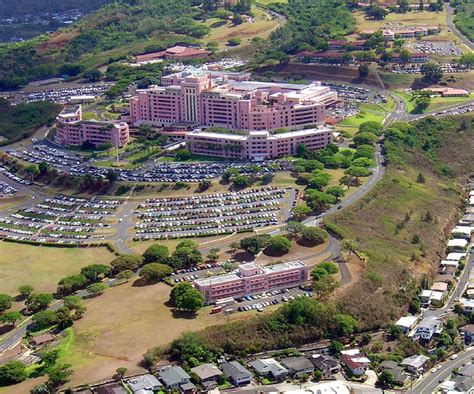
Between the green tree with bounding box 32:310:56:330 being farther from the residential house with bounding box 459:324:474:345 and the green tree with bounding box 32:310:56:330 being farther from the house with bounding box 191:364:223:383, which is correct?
the residential house with bounding box 459:324:474:345

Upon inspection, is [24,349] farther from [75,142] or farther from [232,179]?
[75,142]

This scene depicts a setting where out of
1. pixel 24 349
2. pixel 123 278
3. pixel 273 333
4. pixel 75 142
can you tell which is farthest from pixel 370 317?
pixel 75 142

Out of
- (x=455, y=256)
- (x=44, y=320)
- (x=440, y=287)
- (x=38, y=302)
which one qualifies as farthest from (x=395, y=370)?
(x=38, y=302)

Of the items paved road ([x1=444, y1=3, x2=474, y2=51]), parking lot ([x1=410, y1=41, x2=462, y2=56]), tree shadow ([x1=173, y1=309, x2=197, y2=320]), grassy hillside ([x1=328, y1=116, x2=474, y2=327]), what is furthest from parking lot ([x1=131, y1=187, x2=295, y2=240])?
paved road ([x1=444, y1=3, x2=474, y2=51])

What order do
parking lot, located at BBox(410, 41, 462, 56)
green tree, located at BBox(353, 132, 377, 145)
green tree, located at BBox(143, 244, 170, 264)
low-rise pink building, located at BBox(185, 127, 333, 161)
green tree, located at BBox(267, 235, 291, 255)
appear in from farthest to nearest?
parking lot, located at BBox(410, 41, 462, 56) → green tree, located at BBox(353, 132, 377, 145) → low-rise pink building, located at BBox(185, 127, 333, 161) → green tree, located at BBox(267, 235, 291, 255) → green tree, located at BBox(143, 244, 170, 264)

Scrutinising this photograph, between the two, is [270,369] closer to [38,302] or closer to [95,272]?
[38,302]

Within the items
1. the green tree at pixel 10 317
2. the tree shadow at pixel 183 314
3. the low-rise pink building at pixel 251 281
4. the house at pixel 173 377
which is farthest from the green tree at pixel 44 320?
the low-rise pink building at pixel 251 281
